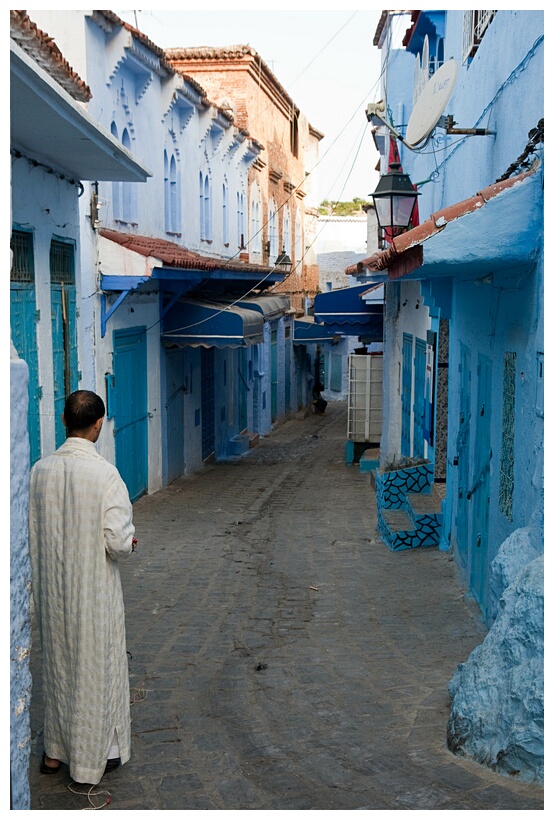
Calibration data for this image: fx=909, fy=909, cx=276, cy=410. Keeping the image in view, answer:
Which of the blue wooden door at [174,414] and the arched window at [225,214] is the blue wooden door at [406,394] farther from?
the arched window at [225,214]

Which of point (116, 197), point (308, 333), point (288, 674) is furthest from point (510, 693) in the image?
point (308, 333)

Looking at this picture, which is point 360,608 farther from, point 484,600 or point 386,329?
point 386,329

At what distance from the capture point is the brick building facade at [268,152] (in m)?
22.6

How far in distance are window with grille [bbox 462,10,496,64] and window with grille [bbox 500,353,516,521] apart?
3.11 meters

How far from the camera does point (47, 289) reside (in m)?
8.25

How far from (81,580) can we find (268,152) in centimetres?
2334

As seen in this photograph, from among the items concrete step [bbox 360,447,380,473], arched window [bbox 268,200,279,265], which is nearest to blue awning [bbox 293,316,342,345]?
arched window [bbox 268,200,279,265]

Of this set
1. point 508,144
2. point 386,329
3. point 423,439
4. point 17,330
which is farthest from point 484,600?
point 386,329

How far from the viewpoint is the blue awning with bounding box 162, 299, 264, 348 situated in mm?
13703

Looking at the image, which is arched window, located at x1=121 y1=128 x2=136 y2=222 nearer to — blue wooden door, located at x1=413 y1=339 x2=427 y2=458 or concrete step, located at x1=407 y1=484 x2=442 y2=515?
blue wooden door, located at x1=413 y1=339 x2=427 y2=458

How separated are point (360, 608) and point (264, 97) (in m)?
20.4

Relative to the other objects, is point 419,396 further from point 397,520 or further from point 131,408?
point 131,408

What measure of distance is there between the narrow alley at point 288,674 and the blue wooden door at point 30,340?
162 centimetres

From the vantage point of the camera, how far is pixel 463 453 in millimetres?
7953
